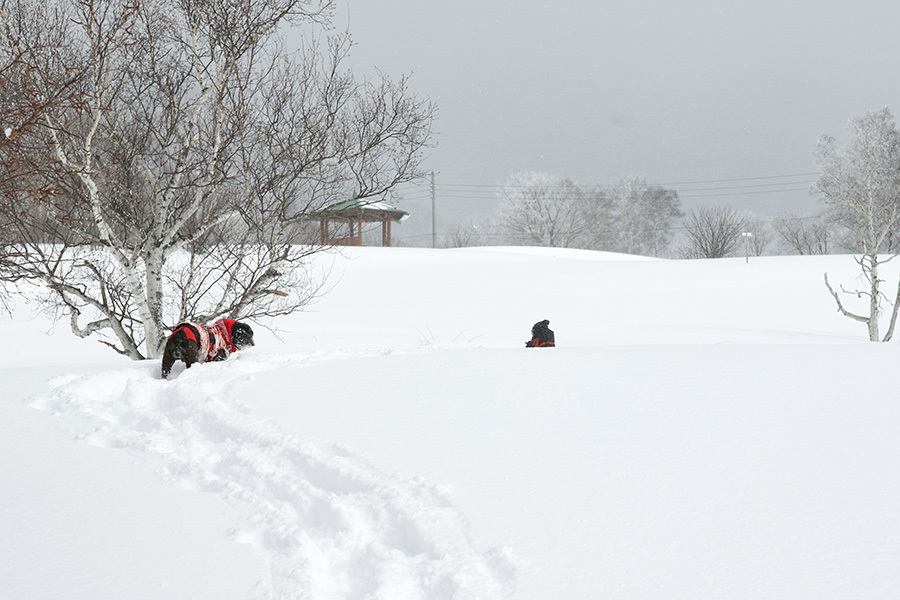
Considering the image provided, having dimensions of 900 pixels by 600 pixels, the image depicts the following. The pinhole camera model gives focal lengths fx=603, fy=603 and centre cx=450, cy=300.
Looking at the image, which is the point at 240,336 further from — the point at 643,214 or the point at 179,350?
the point at 643,214

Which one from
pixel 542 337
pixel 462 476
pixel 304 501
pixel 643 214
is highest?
pixel 643 214

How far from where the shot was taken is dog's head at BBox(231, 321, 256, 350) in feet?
21.3

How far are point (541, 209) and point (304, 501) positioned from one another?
48277 millimetres

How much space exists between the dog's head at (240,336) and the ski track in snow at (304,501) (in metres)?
1.53

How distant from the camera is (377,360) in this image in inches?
234

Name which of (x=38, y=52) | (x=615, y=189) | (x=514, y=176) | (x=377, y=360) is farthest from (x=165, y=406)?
(x=615, y=189)

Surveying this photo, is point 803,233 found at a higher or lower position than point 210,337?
higher

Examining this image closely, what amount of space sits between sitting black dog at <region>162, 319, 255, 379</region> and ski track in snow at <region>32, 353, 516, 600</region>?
779mm

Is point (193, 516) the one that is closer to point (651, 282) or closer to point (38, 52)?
point (38, 52)

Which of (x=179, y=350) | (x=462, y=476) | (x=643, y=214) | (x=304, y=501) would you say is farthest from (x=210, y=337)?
(x=643, y=214)

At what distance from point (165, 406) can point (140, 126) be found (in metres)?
5.28

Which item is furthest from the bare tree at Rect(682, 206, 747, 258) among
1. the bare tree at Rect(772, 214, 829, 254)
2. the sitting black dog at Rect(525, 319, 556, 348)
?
the sitting black dog at Rect(525, 319, 556, 348)

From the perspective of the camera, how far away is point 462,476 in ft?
9.98

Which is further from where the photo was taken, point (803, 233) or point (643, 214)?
point (643, 214)
